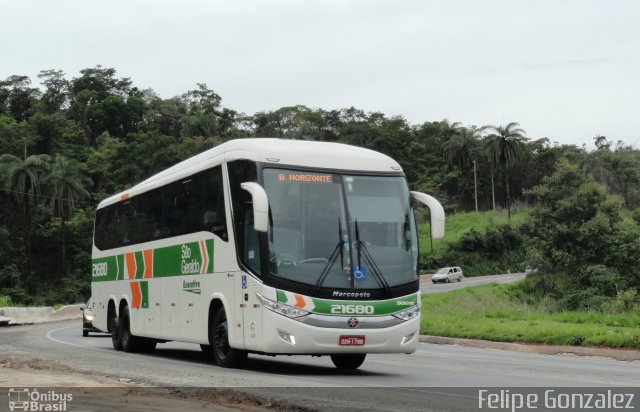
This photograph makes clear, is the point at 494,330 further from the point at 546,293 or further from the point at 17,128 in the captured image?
the point at 17,128

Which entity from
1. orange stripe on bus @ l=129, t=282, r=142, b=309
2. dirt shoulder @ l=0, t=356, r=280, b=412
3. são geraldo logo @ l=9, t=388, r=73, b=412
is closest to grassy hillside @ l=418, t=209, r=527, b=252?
orange stripe on bus @ l=129, t=282, r=142, b=309

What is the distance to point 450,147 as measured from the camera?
103m

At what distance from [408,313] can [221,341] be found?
139 inches

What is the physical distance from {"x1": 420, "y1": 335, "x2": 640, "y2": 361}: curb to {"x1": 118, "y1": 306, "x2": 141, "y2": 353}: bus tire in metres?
9.70

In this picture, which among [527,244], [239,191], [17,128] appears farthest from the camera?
[17,128]

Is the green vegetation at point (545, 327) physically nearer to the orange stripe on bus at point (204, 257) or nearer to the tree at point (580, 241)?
the tree at point (580, 241)

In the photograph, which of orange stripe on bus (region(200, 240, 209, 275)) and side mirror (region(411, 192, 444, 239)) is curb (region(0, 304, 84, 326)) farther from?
side mirror (region(411, 192, 444, 239))

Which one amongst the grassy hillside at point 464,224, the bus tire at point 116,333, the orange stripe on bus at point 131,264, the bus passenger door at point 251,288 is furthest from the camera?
the grassy hillside at point 464,224

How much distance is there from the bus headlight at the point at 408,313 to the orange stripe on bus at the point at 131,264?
8.67 m

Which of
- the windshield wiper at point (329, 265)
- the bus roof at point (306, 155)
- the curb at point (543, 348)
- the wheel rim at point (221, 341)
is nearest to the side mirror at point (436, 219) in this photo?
the bus roof at point (306, 155)

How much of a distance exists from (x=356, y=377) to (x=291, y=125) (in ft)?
300

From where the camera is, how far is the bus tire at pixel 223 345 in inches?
608

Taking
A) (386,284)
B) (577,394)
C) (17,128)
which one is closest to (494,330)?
(386,284)

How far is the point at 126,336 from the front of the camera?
21844 mm
